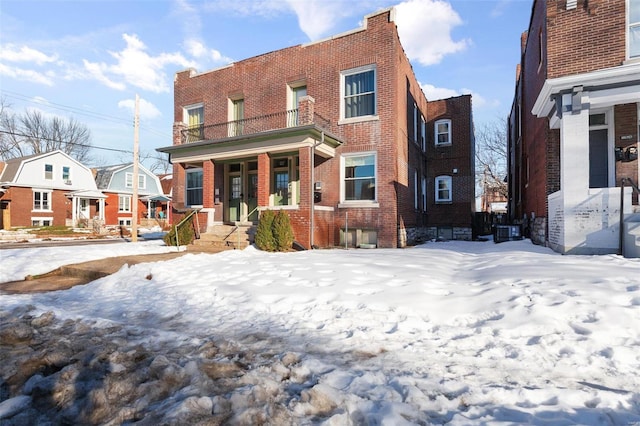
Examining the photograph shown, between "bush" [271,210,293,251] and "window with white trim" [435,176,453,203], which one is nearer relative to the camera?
"bush" [271,210,293,251]

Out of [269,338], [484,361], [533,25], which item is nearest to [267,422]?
[269,338]

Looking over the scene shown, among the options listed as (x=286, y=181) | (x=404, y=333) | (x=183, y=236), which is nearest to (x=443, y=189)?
(x=286, y=181)

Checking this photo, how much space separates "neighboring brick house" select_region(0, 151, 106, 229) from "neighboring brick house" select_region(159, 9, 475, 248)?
18.2m

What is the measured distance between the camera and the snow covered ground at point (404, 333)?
7.07 ft

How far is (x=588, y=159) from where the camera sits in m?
7.27

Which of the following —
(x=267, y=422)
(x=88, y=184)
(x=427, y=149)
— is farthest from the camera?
(x=88, y=184)

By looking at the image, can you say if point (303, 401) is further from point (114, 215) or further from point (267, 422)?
point (114, 215)

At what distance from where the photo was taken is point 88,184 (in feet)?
102

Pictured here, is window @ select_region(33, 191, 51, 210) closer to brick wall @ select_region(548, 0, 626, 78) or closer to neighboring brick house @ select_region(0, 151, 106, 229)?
neighboring brick house @ select_region(0, 151, 106, 229)

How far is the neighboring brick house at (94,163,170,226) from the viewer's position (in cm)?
3194

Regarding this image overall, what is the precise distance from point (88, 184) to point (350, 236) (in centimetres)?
2971

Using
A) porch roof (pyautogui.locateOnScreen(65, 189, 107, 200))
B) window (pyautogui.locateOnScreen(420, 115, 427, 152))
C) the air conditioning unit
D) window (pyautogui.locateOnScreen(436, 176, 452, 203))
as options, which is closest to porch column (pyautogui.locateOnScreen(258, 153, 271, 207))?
window (pyautogui.locateOnScreen(420, 115, 427, 152))

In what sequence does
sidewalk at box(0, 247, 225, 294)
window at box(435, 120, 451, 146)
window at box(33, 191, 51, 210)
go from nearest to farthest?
sidewalk at box(0, 247, 225, 294), window at box(435, 120, 451, 146), window at box(33, 191, 51, 210)

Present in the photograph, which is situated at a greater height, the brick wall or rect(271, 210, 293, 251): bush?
the brick wall
